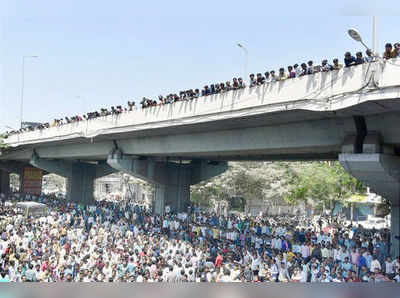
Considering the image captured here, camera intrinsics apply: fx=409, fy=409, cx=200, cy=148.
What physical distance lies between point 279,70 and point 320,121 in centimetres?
246

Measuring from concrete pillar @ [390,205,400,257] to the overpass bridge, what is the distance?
0.04m

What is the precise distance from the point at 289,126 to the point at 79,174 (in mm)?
32798

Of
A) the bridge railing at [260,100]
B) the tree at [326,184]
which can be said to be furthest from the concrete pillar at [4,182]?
the tree at [326,184]

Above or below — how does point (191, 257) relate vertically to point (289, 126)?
below

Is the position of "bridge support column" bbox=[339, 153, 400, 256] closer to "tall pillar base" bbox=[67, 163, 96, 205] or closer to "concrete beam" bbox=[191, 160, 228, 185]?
"concrete beam" bbox=[191, 160, 228, 185]

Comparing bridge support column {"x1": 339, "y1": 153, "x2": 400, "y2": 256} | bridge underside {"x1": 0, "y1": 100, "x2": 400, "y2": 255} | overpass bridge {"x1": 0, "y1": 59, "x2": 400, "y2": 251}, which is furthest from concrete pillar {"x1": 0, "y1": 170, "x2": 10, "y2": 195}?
bridge support column {"x1": 339, "y1": 153, "x2": 400, "y2": 256}

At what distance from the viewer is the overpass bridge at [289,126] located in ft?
40.7

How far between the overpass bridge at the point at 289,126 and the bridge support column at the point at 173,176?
8.3 inches

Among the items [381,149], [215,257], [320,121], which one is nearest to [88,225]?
[215,257]

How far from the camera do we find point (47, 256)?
15.3 meters

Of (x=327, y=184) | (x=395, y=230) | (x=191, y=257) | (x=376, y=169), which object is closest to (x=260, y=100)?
(x=376, y=169)

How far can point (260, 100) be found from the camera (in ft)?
50.9

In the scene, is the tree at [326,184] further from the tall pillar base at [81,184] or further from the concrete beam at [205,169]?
the tall pillar base at [81,184]

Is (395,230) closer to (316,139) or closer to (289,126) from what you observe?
(316,139)
